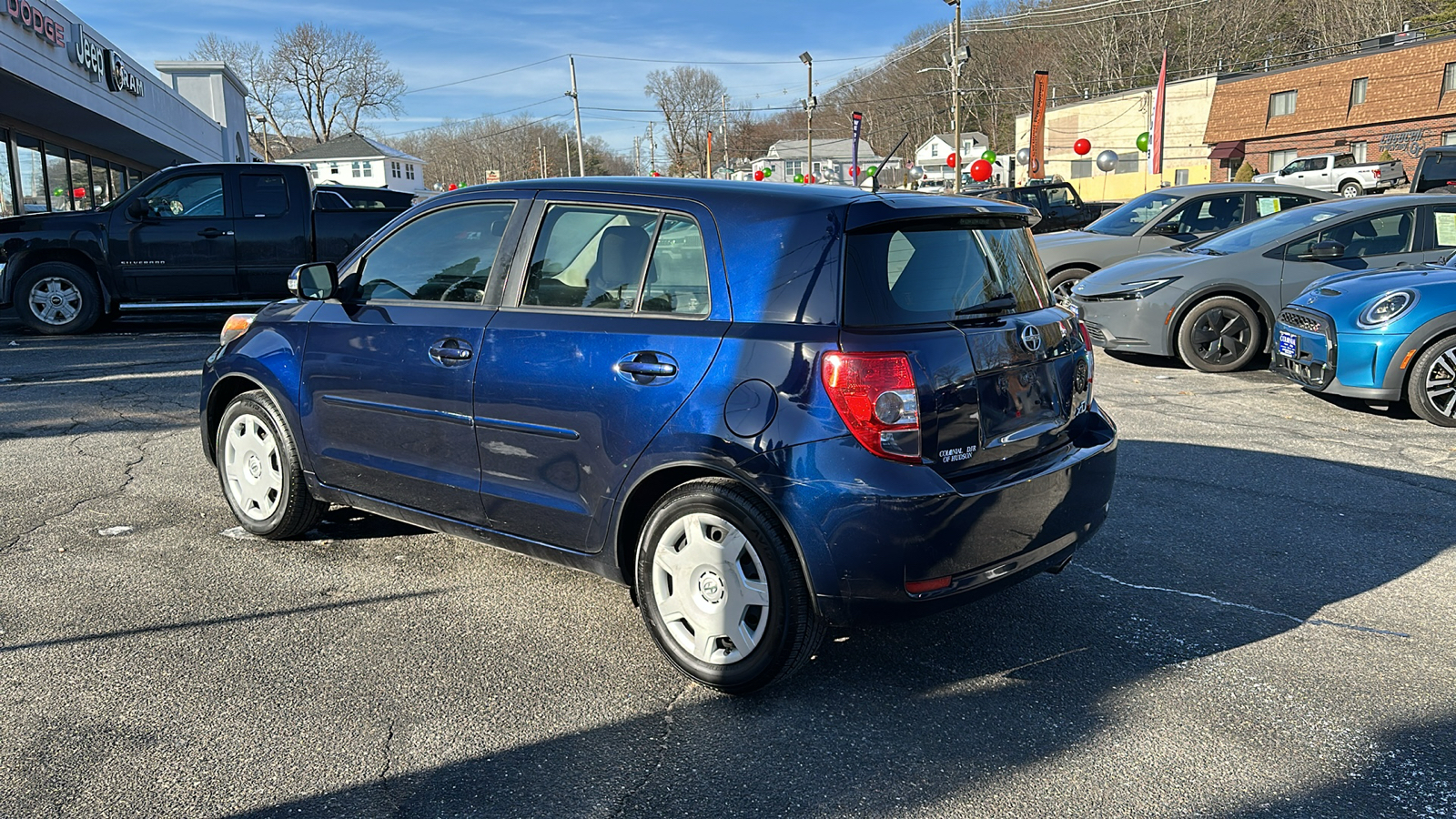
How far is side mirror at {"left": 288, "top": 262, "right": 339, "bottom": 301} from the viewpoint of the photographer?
4520 millimetres

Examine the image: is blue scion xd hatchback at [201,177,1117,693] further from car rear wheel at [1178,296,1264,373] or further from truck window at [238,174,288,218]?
truck window at [238,174,288,218]

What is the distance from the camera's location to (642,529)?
352cm

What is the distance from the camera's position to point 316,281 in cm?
454

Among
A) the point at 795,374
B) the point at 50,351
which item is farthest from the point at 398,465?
the point at 50,351

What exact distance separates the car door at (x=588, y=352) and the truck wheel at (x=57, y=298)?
10.5 metres

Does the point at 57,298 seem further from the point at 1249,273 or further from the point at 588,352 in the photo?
the point at 1249,273

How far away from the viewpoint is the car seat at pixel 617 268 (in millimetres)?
3605

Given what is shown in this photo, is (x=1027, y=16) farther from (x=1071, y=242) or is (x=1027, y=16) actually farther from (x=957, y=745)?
(x=957, y=745)

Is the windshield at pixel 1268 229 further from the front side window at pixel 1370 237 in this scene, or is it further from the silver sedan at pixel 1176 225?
the silver sedan at pixel 1176 225

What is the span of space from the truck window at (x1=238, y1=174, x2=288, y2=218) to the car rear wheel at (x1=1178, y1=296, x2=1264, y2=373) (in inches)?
403

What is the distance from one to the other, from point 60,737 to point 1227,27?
280 feet

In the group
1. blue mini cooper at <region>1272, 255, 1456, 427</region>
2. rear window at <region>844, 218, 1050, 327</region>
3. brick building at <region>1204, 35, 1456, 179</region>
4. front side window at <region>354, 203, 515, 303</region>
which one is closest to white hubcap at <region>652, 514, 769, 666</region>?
rear window at <region>844, 218, 1050, 327</region>

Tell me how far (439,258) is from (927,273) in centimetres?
210

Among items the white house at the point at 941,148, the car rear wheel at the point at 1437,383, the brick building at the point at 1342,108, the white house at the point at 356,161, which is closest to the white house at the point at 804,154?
the white house at the point at 941,148
